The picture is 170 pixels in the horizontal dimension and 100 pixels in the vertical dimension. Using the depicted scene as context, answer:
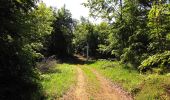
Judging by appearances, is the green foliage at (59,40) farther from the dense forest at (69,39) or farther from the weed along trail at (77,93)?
the weed along trail at (77,93)

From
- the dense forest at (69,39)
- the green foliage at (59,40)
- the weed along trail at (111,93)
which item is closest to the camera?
the dense forest at (69,39)

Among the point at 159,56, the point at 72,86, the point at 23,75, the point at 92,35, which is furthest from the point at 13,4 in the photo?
the point at 92,35

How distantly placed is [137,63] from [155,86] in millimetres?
14609

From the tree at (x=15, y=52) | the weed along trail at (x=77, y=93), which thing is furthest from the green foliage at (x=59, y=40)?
the tree at (x=15, y=52)

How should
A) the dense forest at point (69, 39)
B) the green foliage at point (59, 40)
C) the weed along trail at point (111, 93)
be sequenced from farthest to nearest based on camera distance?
the green foliage at point (59, 40) → the weed along trail at point (111, 93) → the dense forest at point (69, 39)

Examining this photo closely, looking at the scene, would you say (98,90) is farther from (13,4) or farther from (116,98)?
(13,4)

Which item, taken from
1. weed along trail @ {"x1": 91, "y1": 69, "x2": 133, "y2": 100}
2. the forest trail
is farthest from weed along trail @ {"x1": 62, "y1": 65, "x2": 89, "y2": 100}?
weed along trail @ {"x1": 91, "y1": 69, "x2": 133, "y2": 100}

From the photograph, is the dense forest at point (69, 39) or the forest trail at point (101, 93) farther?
the forest trail at point (101, 93)

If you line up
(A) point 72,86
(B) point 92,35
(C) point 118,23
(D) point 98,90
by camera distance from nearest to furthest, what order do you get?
(D) point 98,90 → (A) point 72,86 → (C) point 118,23 → (B) point 92,35

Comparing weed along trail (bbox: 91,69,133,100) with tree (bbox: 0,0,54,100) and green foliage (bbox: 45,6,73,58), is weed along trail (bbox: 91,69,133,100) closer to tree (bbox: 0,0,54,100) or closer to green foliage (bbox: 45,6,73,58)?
tree (bbox: 0,0,54,100)

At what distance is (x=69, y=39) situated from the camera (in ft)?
206

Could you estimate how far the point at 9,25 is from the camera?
1311 centimetres

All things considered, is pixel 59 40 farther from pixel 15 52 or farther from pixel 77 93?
pixel 15 52

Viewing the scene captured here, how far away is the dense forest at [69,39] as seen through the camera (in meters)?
12.9
